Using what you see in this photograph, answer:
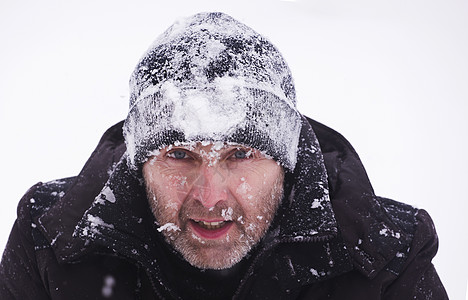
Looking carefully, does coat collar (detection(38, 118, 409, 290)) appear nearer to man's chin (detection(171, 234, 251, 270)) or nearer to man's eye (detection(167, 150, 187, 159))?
man's chin (detection(171, 234, 251, 270))

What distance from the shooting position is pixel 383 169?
376 cm

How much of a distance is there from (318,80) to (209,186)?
301 centimetres

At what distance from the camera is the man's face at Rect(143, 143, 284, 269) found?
1662mm

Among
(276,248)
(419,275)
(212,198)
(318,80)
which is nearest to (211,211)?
(212,198)

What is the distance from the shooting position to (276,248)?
1.78 metres

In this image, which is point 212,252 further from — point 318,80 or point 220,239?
point 318,80

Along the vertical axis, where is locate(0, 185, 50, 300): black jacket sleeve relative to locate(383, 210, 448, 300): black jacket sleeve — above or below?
below

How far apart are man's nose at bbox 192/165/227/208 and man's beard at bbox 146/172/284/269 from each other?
0.09 meters

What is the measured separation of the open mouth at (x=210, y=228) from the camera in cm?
176

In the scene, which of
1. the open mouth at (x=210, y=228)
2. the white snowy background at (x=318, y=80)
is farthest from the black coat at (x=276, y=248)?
the white snowy background at (x=318, y=80)

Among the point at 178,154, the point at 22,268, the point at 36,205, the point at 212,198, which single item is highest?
the point at 178,154

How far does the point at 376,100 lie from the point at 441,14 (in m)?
1.13

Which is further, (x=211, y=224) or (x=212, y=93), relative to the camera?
(x=211, y=224)

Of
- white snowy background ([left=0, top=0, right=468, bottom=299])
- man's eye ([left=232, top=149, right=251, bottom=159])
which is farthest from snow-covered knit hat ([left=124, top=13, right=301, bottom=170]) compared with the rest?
white snowy background ([left=0, top=0, right=468, bottom=299])
